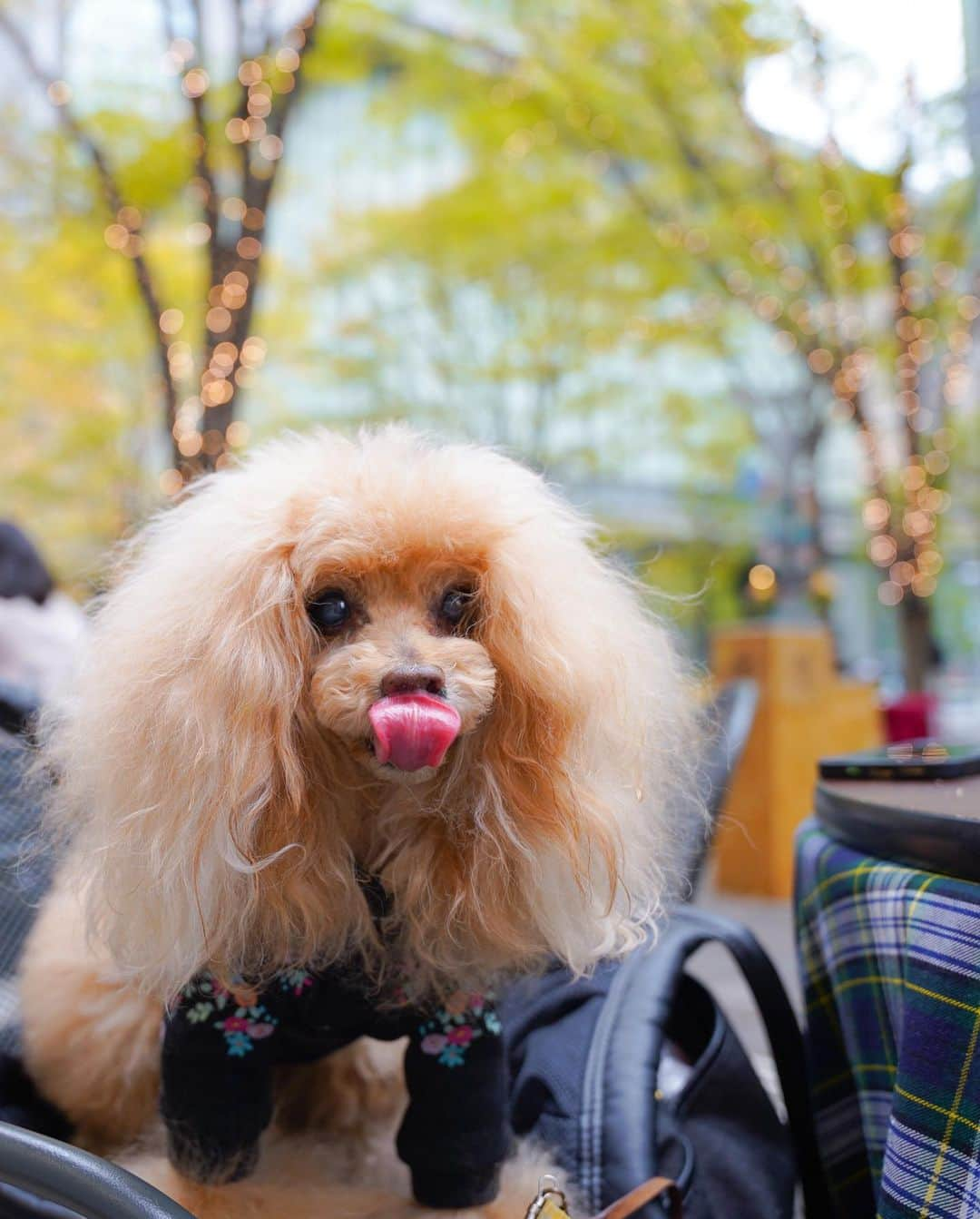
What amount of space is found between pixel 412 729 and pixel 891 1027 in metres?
0.57

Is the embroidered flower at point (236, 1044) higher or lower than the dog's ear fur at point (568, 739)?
lower

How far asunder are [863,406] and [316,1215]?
5.62 meters

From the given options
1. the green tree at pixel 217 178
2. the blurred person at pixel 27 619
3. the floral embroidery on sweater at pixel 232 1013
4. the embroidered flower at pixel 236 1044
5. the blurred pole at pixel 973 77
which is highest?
the blurred pole at pixel 973 77

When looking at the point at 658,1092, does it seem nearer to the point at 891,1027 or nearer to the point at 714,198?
the point at 891,1027

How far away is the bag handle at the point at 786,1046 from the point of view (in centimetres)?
118

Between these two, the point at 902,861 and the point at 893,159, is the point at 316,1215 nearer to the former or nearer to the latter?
the point at 902,861

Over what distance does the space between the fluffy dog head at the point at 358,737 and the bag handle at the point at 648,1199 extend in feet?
0.68

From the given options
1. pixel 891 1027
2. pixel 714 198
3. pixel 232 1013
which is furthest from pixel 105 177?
pixel 891 1027

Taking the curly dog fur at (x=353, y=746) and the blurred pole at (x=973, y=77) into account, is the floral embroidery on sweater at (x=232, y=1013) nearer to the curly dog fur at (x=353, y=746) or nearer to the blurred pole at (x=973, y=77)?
the curly dog fur at (x=353, y=746)

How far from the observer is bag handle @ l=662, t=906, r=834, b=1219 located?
118cm

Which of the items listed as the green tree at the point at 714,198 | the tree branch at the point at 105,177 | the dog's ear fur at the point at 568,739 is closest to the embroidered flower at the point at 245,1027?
the dog's ear fur at the point at 568,739

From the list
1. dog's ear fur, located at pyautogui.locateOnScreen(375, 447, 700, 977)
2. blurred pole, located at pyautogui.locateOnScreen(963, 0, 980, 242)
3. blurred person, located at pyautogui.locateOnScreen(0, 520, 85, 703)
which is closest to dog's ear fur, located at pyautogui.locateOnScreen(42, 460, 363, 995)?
dog's ear fur, located at pyautogui.locateOnScreen(375, 447, 700, 977)

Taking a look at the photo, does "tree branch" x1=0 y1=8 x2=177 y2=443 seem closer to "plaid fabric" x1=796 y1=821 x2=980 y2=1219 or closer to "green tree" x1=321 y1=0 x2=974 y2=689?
"green tree" x1=321 y1=0 x2=974 y2=689

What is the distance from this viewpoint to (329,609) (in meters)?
0.89
